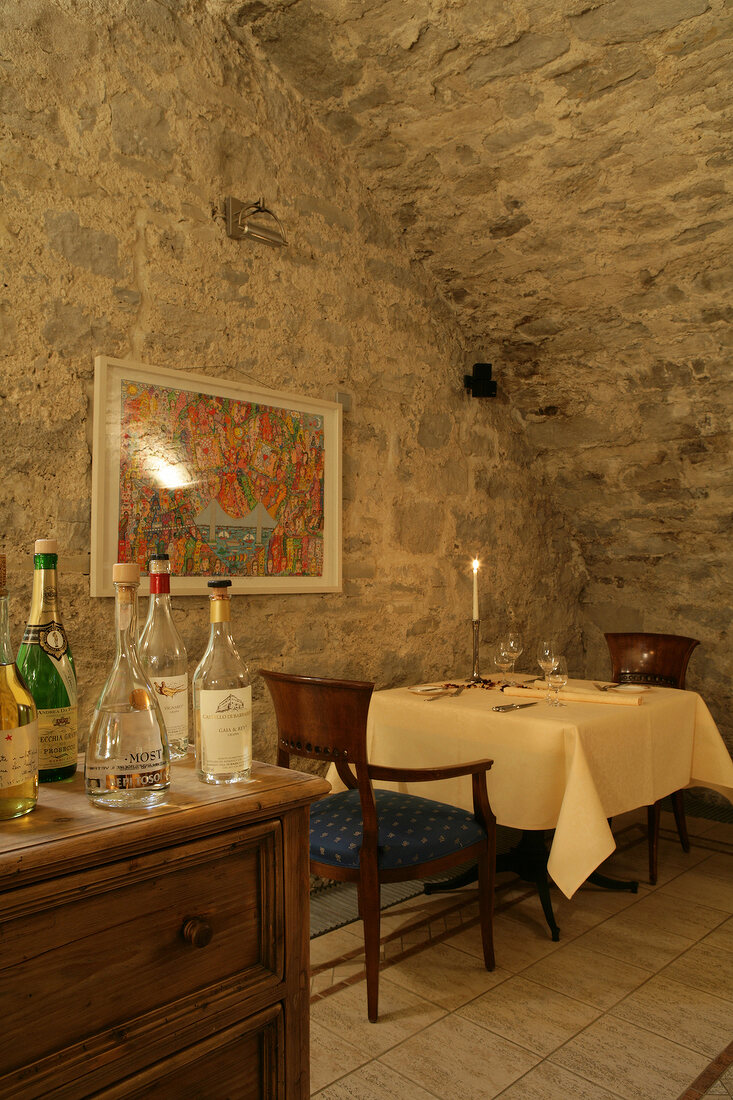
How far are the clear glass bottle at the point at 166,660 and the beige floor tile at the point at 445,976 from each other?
4.53ft

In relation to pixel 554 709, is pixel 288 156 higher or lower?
higher

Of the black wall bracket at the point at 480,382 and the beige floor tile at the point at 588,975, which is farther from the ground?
the black wall bracket at the point at 480,382

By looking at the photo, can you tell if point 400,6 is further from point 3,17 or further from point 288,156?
point 3,17

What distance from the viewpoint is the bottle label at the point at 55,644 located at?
1171 millimetres

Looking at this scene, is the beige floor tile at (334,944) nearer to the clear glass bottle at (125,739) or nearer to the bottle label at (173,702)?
the bottle label at (173,702)

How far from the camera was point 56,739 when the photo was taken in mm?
1129

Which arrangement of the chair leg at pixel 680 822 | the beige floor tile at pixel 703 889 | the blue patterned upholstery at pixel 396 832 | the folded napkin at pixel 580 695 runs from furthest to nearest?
the chair leg at pixel 680 822
the beige floor tile at pixel 703 889
the folded napkin at pixel 580 695
the blue patterned upholstery at pixel 396 832

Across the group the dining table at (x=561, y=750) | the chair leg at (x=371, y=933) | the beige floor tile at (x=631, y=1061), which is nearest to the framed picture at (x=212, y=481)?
the dining table at (x=561, y=750)

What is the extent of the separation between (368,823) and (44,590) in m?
1.21

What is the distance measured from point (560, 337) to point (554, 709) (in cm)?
195

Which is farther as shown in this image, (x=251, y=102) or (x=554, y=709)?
(x=251, y=102)

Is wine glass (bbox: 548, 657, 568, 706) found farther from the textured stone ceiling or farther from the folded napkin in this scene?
the textured stone ceiling

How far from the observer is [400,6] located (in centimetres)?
248

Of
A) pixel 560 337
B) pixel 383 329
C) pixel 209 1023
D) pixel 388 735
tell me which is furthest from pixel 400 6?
pixel 209 1023
